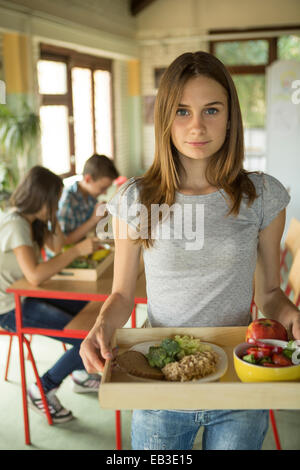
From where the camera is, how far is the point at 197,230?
1.21 m

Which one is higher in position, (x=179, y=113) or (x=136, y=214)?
(x=179, y=113)

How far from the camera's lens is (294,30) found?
23.8 ft

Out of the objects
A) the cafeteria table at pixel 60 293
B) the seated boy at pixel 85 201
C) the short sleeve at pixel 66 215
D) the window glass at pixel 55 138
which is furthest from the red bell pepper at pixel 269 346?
the window glass at pixel 55 138

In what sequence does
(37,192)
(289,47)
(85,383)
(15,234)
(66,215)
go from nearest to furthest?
(15,234), (37,192), (85,383), (66,215), (289,47)

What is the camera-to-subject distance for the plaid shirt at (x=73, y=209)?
339 centimetres

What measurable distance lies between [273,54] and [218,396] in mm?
7401

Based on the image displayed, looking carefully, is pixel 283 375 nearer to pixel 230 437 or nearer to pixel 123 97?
pixel 230 437

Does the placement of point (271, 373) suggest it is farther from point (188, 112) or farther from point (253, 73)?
point (253, 73)

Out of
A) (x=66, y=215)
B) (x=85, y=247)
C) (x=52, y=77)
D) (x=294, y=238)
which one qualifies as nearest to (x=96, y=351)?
(x=85, y=247)

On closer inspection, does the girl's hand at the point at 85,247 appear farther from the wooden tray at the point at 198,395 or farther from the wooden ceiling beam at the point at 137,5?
the wooden ceiling beam at the point at 137,5

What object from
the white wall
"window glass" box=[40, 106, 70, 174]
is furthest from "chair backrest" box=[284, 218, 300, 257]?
"window glass" box=[40, 106, 70, 174]

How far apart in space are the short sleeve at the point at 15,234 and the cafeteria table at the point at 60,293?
7.2 inches

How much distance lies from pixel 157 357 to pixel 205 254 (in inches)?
10.8
